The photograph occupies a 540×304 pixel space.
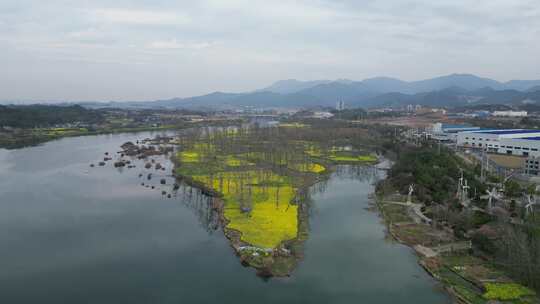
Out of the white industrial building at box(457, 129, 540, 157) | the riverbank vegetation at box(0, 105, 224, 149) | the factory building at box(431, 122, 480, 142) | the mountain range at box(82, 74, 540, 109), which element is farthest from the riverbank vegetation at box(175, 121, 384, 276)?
the mountain range at box(82, 74, 540, 109)

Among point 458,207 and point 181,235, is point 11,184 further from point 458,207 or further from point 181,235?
point 458,207

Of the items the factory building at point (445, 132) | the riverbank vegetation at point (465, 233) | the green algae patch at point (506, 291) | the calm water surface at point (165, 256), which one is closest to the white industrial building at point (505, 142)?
the factory building at point (445, 132)

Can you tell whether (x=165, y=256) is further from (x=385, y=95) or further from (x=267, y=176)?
(x=385, y=95)

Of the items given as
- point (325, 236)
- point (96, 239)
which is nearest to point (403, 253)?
point (325, 236)

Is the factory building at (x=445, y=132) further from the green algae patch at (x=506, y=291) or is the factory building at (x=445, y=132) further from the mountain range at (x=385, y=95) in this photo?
the mountain range at (x=385, y=95)

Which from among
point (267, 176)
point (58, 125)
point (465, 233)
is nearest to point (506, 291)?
point (465, 233)

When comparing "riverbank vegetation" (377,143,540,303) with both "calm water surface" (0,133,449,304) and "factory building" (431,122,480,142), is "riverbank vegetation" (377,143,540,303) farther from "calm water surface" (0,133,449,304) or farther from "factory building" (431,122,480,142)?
"factory building" (431,122,480,142)
